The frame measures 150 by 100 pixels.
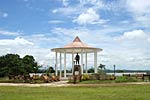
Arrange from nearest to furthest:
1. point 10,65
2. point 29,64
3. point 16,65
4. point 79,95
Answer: point 79,95
point 16,65
point 10,65
point 29,64

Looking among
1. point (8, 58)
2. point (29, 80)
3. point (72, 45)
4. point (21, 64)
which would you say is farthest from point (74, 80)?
point (8, 58)

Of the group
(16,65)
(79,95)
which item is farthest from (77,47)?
(79,95)

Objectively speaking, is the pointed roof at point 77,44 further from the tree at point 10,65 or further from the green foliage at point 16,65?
the tree at point 10,65

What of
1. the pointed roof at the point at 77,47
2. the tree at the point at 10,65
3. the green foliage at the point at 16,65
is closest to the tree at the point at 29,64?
the green foliage at the point at 16,65

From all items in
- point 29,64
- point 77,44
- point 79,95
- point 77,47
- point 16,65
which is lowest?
point 79,95

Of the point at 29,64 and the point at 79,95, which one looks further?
the point at 29,64

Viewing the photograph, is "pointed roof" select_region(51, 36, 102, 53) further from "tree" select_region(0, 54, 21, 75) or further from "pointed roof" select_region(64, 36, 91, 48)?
"tree" select_region(0, 54, 21, 75)

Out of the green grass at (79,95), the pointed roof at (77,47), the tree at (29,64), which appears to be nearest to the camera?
the green grass at (79,95)

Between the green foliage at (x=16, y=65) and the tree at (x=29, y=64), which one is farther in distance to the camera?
the tree at (x=29, y=64)

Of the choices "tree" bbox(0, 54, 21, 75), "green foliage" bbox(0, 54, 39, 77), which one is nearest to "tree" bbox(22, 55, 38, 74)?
"green foliage" bbox(0, 54, 39, 77)

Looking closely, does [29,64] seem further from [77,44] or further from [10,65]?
[77,44]

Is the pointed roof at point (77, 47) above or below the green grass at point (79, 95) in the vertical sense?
above

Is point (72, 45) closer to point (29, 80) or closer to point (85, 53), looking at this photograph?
point (85, 53)

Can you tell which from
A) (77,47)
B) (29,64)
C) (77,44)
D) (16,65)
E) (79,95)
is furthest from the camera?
(29,64)
